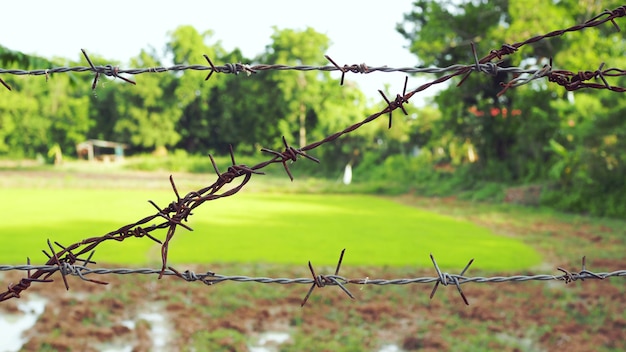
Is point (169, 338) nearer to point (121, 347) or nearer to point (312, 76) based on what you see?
point (121, 347)

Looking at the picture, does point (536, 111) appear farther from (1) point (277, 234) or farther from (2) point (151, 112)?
(2) point (151, 112)

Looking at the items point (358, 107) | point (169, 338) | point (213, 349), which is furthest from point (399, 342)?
point (358, 107)

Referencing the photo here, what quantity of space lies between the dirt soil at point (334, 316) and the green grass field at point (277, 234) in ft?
6.28

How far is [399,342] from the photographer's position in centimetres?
439

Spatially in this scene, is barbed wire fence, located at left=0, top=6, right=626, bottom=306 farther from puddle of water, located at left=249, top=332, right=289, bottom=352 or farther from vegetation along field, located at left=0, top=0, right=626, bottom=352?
puddle of water, located at left=249, top=332, right=289, bottom=352

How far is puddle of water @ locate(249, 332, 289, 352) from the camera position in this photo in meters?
4.21

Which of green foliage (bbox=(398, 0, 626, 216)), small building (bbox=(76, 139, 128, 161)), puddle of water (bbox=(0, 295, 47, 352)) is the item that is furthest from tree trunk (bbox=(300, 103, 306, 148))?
puddle of water (bbox=(0, 295, 47, 352))

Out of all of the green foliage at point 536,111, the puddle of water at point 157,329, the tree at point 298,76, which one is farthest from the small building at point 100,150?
the puddle of water at point 157,329

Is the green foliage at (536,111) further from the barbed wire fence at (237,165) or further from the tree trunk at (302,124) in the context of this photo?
the tree trunk at (302,124)

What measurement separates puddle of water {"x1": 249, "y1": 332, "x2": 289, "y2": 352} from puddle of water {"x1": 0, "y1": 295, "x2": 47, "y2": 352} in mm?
1537

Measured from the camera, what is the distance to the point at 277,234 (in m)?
10.8

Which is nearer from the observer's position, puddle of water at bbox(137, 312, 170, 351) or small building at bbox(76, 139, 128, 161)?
puddle of water at bbox(137, 312, 170, 351)

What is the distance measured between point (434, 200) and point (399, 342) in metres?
12.4

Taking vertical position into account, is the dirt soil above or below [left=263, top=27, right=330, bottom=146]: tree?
below
